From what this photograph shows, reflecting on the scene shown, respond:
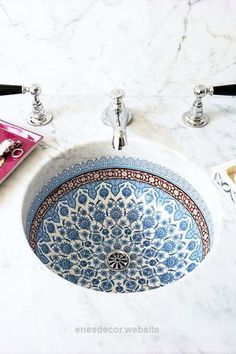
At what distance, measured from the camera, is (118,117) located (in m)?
0.96

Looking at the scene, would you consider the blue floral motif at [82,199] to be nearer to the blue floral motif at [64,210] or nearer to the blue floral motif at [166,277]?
the blue floral motif at [64,210]

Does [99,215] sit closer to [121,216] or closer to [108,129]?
[121,216]

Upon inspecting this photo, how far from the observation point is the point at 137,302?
2.50 feet

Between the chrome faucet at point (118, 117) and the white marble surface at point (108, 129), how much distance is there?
27 millimetres

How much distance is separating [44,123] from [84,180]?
0.16 m

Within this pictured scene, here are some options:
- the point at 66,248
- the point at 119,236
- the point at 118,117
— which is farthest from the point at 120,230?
the point at 118,117

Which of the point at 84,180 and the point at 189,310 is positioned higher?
the point at 84,180

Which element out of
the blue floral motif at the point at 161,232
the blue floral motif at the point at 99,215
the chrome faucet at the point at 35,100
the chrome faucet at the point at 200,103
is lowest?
the blue floral motif at the point at 99,215

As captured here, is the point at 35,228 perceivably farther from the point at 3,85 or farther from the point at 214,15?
the point at 214,15

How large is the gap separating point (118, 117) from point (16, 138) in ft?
0.75

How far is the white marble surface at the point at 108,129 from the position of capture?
73cm

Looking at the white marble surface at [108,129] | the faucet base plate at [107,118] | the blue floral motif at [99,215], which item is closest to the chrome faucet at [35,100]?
the white marble surface at [108,129]

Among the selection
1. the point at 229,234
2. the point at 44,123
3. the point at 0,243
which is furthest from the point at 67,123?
the point at 229,234

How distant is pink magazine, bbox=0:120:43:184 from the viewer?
0.94 meters
